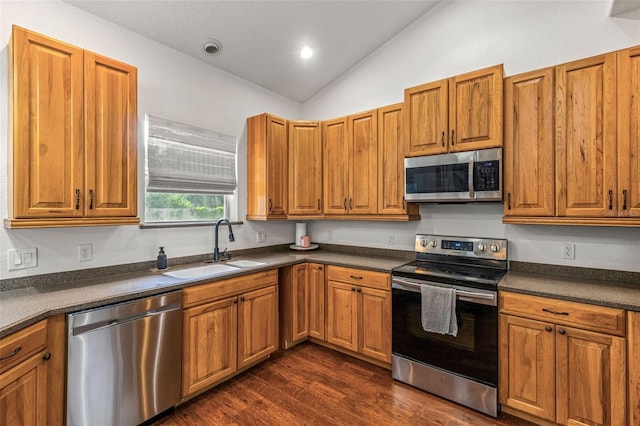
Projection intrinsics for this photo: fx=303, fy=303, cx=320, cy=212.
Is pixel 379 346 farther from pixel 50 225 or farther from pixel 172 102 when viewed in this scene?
pixel 172 102

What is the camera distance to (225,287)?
7.93ft

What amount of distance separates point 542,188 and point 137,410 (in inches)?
124

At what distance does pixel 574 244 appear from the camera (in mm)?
2328

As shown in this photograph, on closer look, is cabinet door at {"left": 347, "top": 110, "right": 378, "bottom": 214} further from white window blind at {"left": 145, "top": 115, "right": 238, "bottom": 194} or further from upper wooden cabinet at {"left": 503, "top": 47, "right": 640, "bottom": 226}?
white window blind at {"left": 145, "top": 115, "right": 238, "bottom": 194}

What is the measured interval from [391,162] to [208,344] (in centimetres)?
227

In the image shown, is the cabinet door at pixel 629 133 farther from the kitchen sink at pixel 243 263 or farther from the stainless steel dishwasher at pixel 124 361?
the stainless steel dishwasher at pixel 124 361

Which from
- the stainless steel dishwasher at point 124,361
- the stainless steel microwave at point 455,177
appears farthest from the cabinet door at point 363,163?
the stainless steel dishwasher at point 124,361

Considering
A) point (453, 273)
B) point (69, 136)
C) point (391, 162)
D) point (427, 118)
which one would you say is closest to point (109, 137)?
point (69, 136)

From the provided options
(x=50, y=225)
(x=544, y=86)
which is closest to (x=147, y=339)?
(x=50, y=225)

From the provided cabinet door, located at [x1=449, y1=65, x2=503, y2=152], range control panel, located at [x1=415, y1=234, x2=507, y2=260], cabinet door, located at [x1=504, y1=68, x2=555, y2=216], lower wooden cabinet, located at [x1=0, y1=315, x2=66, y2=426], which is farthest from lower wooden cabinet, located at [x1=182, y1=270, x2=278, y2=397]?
cabinet door, located at [x1=504, y1=68, x2=555, y2=216]

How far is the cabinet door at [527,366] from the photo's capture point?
195 centimetres

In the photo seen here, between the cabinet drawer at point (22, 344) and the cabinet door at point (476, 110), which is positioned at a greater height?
the cabinet door at point (476, 110)

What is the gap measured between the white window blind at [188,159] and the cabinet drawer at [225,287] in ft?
3.30

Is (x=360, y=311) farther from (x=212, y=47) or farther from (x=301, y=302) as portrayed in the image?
(x=212, y=47)
